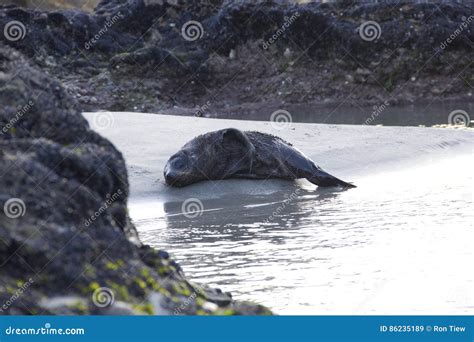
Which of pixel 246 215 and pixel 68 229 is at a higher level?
pixel 68 229

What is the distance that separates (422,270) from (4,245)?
3.16 meters

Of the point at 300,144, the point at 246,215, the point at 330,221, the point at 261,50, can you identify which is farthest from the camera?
the point at 261,50

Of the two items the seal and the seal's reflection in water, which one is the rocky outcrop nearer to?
the seal's reflection in water

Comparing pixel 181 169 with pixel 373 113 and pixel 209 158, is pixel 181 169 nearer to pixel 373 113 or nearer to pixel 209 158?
pixel 209 158

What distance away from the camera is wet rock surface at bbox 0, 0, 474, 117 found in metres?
24.8

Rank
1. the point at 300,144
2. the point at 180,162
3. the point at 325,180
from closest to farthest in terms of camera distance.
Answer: the point at 180,162
the point at 325,180
the point at 300,144

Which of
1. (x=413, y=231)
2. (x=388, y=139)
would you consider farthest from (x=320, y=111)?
(x=413, y=231)

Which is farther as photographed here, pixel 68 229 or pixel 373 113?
pixel 373 113

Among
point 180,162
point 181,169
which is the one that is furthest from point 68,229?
point 180,162

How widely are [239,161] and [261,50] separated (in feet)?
53.3

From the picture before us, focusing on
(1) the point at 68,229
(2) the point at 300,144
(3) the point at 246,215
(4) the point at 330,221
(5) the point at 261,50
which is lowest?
(3) the point at 246,215

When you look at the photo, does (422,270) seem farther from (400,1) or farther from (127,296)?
(400,1)

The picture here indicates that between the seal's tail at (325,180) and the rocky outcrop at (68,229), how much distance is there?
6148mm

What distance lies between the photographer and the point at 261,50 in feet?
86.4
